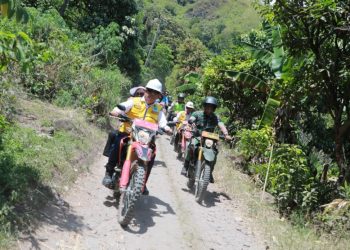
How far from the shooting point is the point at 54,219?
5.45 metres

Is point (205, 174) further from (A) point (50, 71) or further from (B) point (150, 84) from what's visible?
(A) point (50, 71)

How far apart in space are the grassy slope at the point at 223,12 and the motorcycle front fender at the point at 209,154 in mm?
149892

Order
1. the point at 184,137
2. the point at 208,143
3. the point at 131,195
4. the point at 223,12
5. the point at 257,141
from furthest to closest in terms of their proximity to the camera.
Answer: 1. the point at 223,12
2. the point at 184,137
3. the point at 257,141
4. the point at 208,143
5. the point at 131,195

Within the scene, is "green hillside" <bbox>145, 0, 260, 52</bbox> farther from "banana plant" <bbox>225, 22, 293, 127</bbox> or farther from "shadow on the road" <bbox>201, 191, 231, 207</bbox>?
"shadow on the road" <bbox>201, 191, 231, 207</bbox>

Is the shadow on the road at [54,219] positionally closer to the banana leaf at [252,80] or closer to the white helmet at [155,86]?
the white helmet at [155,86]

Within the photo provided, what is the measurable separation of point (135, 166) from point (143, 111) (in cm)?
101

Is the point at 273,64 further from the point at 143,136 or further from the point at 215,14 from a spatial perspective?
the point at 215,14

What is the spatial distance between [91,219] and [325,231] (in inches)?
157

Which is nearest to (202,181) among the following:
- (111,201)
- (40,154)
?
(111,201)

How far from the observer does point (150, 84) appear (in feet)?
21.2

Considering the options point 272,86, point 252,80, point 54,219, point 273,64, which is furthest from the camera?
point 252,80

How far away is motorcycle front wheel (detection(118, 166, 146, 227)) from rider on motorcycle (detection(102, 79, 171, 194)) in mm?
685

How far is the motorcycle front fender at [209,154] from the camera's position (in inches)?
318

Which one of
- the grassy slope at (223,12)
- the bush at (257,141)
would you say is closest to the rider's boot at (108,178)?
the bush at (257,141)
